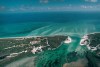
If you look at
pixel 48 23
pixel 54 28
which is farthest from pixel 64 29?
pixel 48 23

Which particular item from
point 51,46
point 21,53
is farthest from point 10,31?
point 51,46

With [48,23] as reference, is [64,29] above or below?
below

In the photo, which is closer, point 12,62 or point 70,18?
point 12,62

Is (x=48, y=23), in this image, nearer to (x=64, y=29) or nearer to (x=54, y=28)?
(x=54, y=28)

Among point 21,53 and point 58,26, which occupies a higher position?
point 58,26

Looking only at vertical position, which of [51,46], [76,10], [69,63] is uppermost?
[76,10]

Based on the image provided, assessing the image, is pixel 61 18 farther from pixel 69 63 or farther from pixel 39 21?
pixel 69 63

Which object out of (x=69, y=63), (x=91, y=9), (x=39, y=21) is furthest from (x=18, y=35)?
(x=91, y=9)
